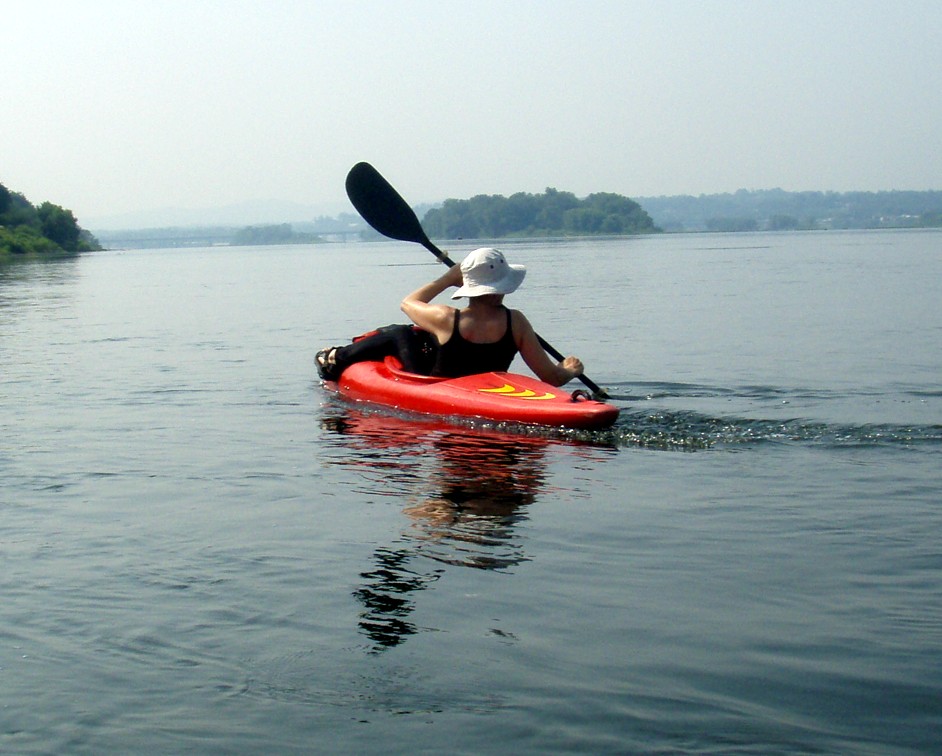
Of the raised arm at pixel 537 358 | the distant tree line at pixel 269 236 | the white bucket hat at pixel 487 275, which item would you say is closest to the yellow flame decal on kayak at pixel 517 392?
the raised arm at pixel 537 358

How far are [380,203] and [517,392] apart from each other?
3637 mm

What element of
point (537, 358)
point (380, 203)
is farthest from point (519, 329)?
point (380, 203)

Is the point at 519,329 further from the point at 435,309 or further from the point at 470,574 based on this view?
the point at 470,574

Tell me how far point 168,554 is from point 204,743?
2.04 metres

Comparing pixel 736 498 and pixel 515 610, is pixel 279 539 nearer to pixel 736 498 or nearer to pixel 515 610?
pixel 515 610

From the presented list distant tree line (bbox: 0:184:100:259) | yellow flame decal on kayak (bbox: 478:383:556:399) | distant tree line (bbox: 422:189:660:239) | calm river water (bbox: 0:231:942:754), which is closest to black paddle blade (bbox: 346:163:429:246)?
calm river water (bbox: 0:231:942:754)

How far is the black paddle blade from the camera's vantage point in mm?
11789

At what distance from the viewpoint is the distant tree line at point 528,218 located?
145 m

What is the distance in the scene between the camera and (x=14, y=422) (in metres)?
9.34

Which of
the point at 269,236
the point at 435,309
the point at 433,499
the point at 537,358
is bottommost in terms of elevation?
the point at 433,499

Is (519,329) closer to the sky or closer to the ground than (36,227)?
closer to the ground

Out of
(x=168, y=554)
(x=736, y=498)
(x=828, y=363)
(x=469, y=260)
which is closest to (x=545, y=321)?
(x=828, y=363)

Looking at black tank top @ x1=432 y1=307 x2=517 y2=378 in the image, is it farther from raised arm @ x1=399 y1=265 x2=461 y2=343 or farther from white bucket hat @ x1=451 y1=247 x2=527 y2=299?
white bucket hat @ x1=451 y1=247 x2=527 y2=299

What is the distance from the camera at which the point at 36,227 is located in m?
89.6
